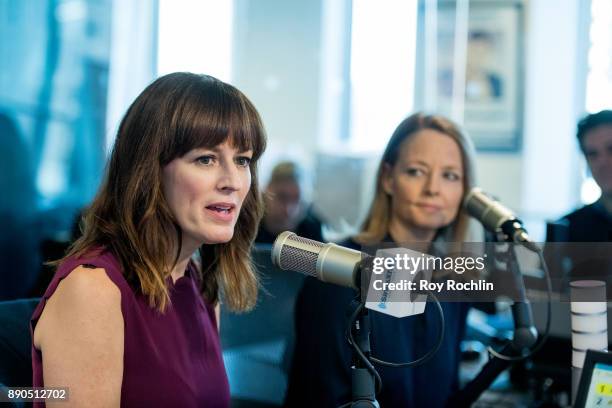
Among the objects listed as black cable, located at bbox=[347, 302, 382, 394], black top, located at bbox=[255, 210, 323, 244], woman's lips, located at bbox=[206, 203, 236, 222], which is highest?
woman's lips, located at bbox=[206, 203, 236, 222]

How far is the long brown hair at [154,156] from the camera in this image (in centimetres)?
131

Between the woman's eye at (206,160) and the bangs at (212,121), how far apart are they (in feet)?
0.07

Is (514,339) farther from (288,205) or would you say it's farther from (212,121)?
(288,205)

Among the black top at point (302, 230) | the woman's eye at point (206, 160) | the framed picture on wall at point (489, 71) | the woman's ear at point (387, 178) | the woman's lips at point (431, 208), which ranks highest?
the framed picture on wall at point (489, 71)

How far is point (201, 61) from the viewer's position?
4.20 m

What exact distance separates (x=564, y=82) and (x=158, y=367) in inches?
140

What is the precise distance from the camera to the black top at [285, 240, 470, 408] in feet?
5.23

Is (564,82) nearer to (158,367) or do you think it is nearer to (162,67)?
(162,67)

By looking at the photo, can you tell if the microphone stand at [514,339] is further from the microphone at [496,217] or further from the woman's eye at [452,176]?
the woman's eye at [452,176]

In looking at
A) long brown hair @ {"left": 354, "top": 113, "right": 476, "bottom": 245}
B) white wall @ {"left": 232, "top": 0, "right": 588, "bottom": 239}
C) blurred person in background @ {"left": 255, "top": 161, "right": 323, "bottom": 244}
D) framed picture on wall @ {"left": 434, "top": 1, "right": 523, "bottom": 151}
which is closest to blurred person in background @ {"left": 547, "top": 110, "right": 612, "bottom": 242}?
long brown hair @ {"left": 354, "top": 113, "right": 476, "bottom": 245}

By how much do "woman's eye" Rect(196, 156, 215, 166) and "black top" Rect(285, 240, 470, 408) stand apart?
16.7 inches

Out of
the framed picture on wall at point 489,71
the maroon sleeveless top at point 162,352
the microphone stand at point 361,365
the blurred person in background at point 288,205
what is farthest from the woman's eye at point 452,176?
the framed picture on wall at point 489,71

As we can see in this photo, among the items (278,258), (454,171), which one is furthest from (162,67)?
(278,258)

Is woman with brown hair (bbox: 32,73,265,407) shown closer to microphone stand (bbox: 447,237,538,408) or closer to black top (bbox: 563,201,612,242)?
microphone stand (bbox: 447,237,538,408)
